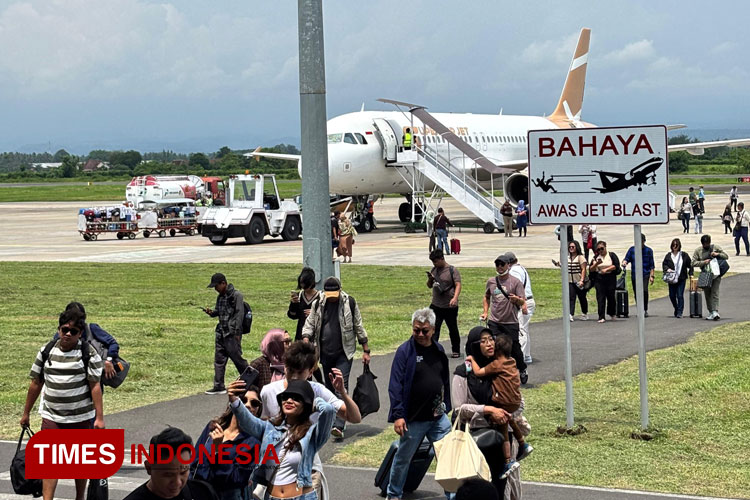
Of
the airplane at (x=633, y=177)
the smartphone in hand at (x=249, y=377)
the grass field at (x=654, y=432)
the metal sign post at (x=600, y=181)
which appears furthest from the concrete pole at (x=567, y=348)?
the smartphone in hand at (x=249, y=377)

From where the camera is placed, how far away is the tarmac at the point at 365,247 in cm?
3594

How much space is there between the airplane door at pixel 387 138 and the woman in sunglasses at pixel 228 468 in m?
40.0

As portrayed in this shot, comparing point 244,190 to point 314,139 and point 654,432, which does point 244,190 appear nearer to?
point 314,139

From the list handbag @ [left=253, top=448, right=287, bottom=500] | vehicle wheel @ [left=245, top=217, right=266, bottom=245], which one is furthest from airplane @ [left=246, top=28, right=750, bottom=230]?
handbag @ [left=253, top=448, right=287, bottom=500]

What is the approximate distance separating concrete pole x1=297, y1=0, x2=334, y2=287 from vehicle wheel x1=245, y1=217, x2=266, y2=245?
31.0 meters

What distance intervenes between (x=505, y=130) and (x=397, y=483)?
159ft

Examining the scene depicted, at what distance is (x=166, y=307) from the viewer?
966 inches

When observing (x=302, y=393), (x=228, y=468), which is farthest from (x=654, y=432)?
(x=228, y=468)

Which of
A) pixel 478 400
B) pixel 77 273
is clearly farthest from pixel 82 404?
pixel 77 273

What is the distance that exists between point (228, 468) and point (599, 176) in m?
7.06

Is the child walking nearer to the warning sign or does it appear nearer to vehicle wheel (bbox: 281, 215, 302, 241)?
the warning sign

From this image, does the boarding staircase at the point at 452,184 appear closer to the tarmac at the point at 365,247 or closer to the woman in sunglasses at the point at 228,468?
the tarmac at the point at 365,247

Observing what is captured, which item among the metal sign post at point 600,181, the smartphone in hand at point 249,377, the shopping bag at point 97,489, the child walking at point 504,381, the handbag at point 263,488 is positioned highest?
the metal sign post at point 600,181

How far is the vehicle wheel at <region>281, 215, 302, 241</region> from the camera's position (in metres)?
45.2
